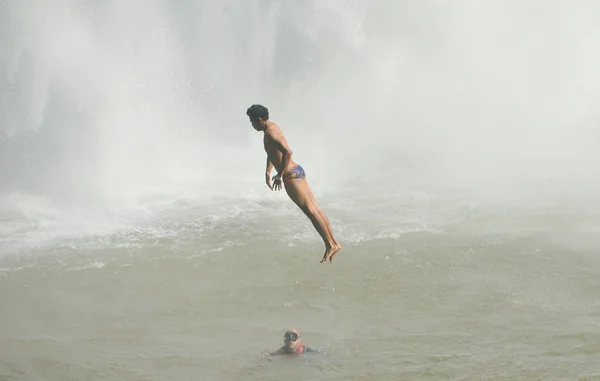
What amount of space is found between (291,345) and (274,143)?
10.3 feet

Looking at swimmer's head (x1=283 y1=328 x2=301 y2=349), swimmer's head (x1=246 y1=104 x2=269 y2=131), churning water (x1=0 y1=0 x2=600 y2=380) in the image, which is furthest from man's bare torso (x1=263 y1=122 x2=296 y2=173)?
churning water (x1=0 y1=0 x2=600 y2=380)

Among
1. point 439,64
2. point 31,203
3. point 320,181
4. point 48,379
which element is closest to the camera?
point 48,379

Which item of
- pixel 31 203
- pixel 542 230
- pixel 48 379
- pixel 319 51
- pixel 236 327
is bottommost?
pixel 48 379

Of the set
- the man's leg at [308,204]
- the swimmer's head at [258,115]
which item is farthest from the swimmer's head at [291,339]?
the swimmer's head at [258,115]

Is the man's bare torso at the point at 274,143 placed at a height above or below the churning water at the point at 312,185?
Answer: below

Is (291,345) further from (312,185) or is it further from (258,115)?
(312,185)

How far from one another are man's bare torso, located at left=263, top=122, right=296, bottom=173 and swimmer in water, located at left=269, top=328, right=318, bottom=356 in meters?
2.74

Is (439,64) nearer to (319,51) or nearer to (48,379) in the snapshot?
(319,51)

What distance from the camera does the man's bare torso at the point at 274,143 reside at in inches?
332

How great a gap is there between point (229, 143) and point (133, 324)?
1018 cm

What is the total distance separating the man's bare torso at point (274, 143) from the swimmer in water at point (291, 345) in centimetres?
274

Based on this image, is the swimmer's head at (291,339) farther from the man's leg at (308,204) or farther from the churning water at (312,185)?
the man's leg at (308,204)

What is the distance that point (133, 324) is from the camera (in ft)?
39.4

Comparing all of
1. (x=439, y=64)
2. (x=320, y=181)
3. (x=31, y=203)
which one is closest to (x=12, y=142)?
(x=31, y=203)
